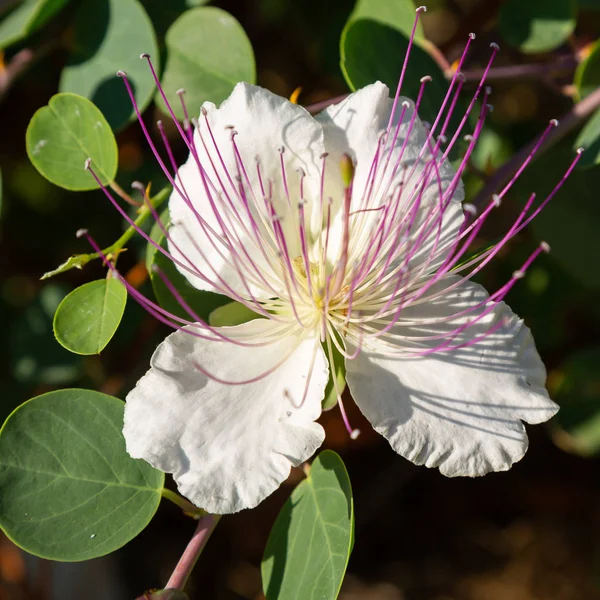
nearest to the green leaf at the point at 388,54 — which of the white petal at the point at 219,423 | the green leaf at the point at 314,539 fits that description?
the white petal at the point at 219,423

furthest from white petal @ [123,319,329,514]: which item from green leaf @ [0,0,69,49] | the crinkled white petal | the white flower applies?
green leaf @ [0,0,69,49]

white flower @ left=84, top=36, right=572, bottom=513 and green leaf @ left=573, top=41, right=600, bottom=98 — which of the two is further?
green leaf @ left=573, top=41, right=600, bottom=98

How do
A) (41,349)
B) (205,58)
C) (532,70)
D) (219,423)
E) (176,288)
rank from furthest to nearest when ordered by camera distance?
(41,349)
(532,70)
(205,58)
(176,288)
(219,423)

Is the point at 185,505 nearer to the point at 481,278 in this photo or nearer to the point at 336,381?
the point at 336,381

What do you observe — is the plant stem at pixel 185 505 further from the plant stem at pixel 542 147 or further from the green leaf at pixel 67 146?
the plant stem at pixel 542 147

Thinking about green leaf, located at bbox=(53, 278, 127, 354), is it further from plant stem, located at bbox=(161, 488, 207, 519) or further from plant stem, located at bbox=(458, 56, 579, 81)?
plant stem, located at bbox=(458, 56, 579, 81)

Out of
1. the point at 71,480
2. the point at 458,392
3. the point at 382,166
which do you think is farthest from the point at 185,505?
the point at 382,166
